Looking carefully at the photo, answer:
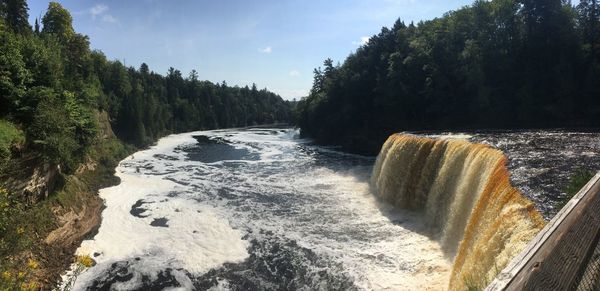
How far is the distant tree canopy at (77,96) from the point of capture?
1709 centimetres

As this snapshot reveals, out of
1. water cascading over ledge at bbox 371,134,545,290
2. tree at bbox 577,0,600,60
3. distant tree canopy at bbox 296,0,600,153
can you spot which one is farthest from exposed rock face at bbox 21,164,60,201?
tree at bbox 577,0,600,60

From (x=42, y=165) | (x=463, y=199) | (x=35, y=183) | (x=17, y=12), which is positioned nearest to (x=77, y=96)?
(x=42, y=165)

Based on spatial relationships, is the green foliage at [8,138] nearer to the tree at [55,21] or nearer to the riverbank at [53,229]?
the riverbank at [53,229]

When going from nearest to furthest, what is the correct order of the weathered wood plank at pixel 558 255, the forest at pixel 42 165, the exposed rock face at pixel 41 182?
the weathered wood plank at pixel 558 255
the forest at pixel 42 165
the exposed rock face at pixel 41 182

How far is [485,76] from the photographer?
4022cm

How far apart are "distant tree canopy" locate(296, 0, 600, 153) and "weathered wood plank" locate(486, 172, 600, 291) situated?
33603mm

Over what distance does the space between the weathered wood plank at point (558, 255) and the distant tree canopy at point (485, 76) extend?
3360 cm

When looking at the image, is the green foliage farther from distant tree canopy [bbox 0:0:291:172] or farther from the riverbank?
the riverbank

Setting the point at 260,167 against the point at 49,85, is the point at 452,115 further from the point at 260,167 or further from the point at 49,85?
the point at 49,85

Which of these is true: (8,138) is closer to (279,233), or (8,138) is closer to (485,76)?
(279,233)

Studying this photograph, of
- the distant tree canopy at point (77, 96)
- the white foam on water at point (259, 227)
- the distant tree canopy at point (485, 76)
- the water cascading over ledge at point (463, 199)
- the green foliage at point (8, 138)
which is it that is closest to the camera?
the water cascading over ledge at point (463, 199)

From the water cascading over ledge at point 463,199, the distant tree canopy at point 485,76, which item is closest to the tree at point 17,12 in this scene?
the distant tree canopy at point 485,76

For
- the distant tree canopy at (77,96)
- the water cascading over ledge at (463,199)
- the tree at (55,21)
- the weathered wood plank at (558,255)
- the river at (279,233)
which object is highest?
the tree at (55,21)

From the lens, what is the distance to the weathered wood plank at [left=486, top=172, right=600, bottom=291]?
2057 mm
